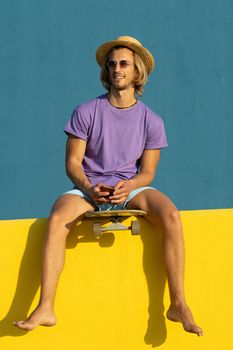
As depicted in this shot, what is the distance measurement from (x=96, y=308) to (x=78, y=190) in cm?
48

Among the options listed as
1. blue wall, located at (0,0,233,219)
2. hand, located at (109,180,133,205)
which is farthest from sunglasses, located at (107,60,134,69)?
blue wall, located at (0,0,233,219)

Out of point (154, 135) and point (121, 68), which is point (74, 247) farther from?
→ point (121, 68)

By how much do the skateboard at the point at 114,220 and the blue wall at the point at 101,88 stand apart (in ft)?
6.18

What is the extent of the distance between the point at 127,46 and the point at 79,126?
0.41 meters

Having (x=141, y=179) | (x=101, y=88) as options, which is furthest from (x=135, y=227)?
(x=101, y=88)

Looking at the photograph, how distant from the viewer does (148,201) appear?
348 centimetres

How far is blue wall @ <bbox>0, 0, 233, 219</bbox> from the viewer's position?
5.31 meters

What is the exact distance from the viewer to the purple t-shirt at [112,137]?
11.8 feet

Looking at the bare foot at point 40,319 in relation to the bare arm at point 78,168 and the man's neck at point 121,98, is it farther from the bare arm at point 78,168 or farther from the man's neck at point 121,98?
the man's neck at point 121,98

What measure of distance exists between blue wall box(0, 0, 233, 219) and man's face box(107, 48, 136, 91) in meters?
1.64

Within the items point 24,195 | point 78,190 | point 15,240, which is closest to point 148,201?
point 78,190

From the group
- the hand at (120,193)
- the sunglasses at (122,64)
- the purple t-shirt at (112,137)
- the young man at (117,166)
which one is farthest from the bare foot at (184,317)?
the sunglasses at (122,64)

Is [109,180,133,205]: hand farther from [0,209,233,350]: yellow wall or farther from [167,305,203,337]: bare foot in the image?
[167,305,203,337]: bare foot

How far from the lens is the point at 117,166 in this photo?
11.9 feet
